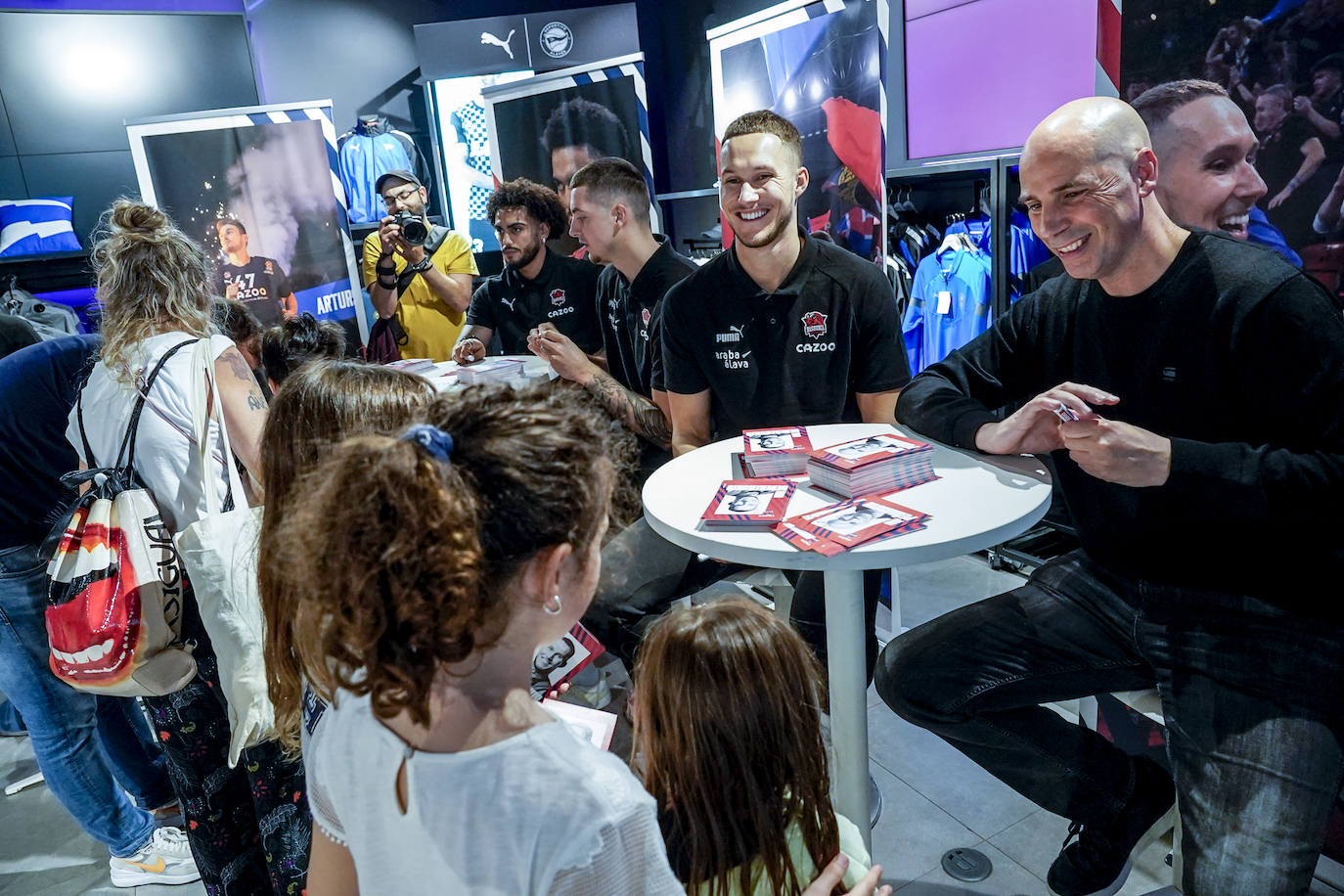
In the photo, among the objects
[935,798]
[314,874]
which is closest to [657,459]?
[935,798]

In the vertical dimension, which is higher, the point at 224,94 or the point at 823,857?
the point at 224,94

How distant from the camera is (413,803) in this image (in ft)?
2.41

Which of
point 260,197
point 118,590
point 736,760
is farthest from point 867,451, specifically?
point 260,197

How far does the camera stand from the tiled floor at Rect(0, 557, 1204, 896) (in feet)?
6.41

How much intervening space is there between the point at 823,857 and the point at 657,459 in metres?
1.94

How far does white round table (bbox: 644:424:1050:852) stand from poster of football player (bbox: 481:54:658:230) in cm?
355

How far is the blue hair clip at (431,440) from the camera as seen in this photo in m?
0.72

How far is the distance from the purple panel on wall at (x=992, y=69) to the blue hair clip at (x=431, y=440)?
3.81 metres

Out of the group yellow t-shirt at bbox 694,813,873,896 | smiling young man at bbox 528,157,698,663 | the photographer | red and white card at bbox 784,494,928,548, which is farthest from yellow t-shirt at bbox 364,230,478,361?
yellow t-shirt at bbox 694,813,873,896

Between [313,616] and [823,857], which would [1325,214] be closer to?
[823,857]

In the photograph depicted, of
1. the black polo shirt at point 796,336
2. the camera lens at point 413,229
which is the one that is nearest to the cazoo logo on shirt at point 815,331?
the black polo shirt at point 796,336

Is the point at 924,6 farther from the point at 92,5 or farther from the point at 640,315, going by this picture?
the point at 92,5

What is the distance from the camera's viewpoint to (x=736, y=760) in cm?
110

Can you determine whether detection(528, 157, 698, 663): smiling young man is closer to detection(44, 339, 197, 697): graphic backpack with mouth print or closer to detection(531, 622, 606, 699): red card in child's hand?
detection(531, 622, 606, 699): red card in child's hand
